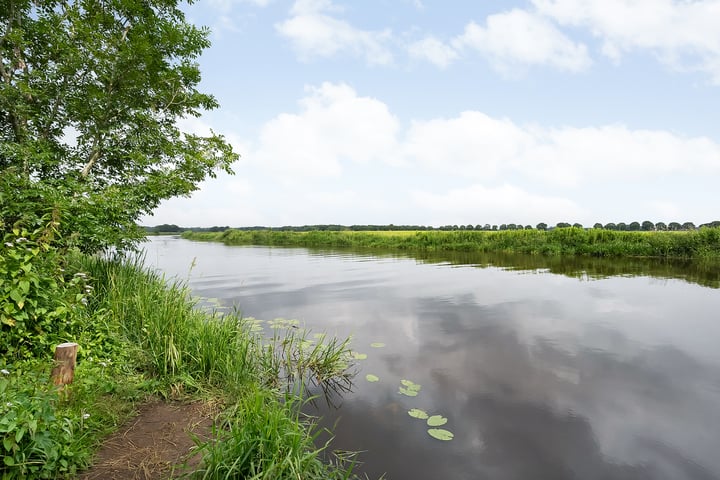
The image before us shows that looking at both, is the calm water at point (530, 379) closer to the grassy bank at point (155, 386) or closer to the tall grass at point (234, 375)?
the tall grass at point (234, 375)

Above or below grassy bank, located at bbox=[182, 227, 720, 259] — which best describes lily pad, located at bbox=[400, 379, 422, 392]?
below

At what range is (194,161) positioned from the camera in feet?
32.6

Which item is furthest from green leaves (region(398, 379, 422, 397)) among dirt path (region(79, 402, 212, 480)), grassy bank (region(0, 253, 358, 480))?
dirt path (region(79, 402, 212, 480))

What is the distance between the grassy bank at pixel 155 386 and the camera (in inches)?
110

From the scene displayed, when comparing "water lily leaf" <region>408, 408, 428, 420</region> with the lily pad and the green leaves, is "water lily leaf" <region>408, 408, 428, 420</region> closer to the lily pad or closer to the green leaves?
the green leaves

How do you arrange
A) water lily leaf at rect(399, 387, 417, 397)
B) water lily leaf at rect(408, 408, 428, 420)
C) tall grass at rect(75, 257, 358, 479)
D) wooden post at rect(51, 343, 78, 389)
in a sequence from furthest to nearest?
1. water lily leaf at rect(399, 387, 417, 397)
2. water lily leaf at rect(408, 408, 428, 420)
3. wooden post at rect(51, 343, 78, 389)
4. tall grass at rect(75, 257, 358, 479)

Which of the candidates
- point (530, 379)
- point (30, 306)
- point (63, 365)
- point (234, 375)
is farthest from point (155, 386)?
point (530, 379)

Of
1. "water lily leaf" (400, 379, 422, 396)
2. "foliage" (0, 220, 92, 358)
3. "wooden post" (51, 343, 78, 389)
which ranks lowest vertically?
"water lily leaf" (400, 379, 422, 396)

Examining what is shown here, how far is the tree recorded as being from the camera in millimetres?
7793

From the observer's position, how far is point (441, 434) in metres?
4.41

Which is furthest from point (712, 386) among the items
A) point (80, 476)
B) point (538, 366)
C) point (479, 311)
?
point (80, 476)

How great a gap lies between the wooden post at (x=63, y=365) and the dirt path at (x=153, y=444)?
2.92 feet

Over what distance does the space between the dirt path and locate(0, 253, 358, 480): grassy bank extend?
0.46ft

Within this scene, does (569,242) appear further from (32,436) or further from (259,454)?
(32,436)
